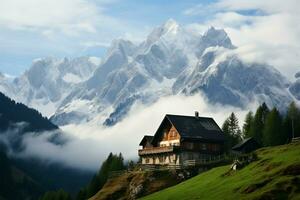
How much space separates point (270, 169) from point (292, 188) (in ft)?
41.4

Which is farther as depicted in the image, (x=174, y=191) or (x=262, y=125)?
(x=262, y=125)

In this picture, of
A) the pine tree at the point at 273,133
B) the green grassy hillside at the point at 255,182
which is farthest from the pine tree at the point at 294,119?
the green grassy hillside at the point at 255,182

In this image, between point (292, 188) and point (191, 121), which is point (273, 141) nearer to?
point (191, 121)

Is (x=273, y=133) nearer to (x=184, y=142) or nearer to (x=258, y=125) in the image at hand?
(x=258, y=125)

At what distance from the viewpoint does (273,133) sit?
151 meters

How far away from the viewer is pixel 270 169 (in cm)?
9788

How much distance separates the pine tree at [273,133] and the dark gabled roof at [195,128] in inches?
375

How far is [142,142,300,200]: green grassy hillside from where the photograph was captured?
86.5m

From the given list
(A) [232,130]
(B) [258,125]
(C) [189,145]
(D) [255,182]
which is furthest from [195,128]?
(D) [255,182]

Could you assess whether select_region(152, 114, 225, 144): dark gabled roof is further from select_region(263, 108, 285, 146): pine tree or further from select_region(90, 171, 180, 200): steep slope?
select_region(90, 171, 180, 200): steep slope

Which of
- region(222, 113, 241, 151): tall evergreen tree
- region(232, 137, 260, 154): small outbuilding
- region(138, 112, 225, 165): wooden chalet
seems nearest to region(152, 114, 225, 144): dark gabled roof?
region(138, 112, 225, 165): wooden chalet

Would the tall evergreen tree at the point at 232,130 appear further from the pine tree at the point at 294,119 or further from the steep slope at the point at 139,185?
the steep slope at the point at 139,185

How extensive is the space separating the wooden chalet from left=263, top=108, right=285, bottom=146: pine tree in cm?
953

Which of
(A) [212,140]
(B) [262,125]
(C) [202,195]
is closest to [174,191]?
(C) [202,195]
